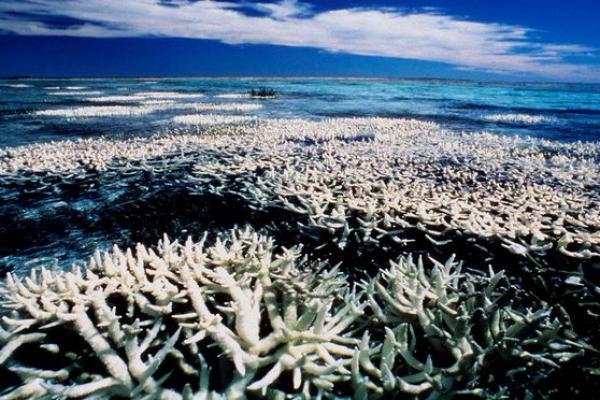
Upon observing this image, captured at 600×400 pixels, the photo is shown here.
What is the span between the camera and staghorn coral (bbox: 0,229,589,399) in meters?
2.32

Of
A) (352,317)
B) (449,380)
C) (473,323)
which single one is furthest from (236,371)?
(473,323)

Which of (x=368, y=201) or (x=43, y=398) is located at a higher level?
(x=368, y=201)

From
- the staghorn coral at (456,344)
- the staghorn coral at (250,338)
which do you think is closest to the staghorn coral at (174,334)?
the staghorn coral at (250,338)

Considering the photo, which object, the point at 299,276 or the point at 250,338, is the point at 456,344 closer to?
the point at 299,276

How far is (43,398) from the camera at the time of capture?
2.19m

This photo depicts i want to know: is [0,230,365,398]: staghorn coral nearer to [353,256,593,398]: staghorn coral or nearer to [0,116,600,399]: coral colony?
[0,116,600,399]: coral colony

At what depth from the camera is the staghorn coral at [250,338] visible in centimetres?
232

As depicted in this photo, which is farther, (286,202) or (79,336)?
(286,202)

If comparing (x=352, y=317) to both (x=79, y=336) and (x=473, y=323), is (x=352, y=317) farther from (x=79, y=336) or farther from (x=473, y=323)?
(x=79, y=336)

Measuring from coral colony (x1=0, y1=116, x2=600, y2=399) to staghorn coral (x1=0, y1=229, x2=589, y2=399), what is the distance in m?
0.01

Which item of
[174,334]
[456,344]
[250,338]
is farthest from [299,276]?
[456,344]

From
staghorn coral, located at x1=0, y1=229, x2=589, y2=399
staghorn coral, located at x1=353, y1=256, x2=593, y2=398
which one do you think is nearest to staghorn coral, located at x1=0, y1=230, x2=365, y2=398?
staghorn coral, located at x1=0, y1=229, x2=589, y2=399

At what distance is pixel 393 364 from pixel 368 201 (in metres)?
2.93

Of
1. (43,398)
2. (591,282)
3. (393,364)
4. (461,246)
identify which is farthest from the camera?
(461,246)
